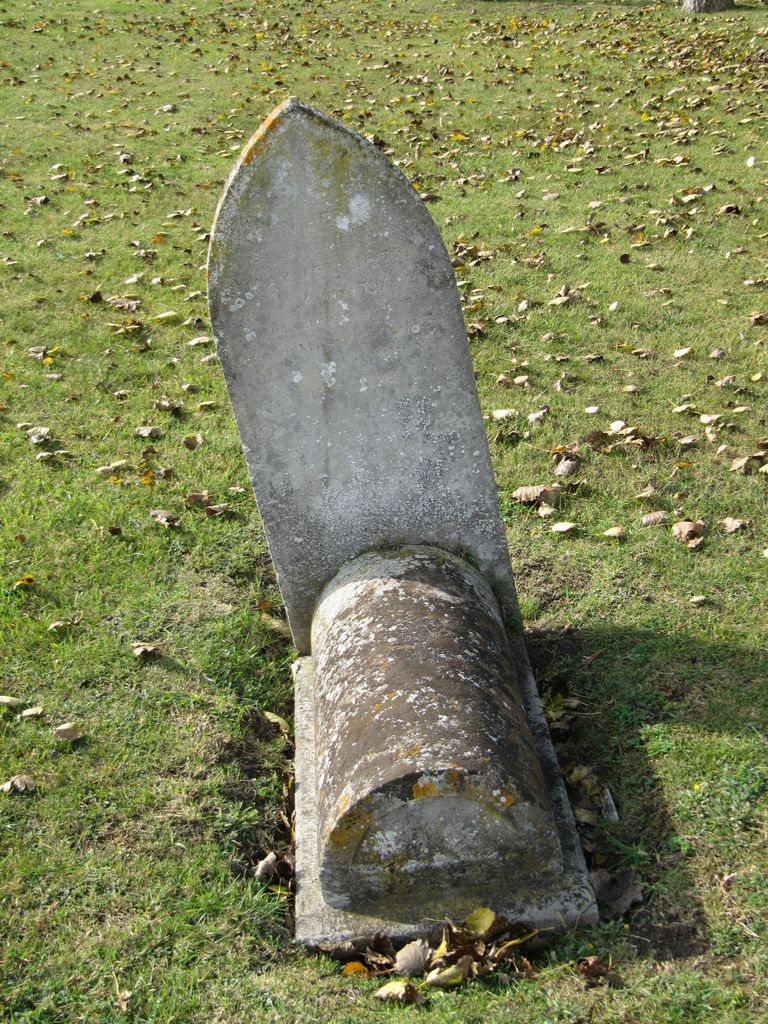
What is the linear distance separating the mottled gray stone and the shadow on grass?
218 mm

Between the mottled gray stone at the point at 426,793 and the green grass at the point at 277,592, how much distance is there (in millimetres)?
177

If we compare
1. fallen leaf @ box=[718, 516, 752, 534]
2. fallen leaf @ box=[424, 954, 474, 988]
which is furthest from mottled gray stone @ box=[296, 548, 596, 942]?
fallen leaf @ box=[718, 516, 752, 534]

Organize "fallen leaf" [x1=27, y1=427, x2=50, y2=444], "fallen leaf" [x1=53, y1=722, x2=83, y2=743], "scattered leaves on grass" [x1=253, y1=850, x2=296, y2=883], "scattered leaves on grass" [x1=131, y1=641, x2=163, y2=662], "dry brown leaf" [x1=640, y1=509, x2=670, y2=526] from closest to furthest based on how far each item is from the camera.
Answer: "scattered leaves on grass" [x1=253, y1=850, x2=296, y2=883]
"fallen leaf" [x1=53, y1=722, x2=83, y2=743]
"scattered leaves on grass" [x1=131, y1=641, x2=163, y2=662]
"dry brown leaf" [x1=640, y1=509, x2=670, y2=526]
"fallen leaf" [x1=27, y1=427, x2=50, y2=444]

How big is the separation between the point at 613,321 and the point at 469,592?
10.8 ft

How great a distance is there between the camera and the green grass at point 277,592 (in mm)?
2723

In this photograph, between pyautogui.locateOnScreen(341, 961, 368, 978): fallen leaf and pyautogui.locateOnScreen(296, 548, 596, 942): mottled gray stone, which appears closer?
pyautogui.locateOnScreen(296, 548, 596, 942): mottled gray stone

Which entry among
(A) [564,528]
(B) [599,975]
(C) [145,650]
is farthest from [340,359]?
(B) [599,975]

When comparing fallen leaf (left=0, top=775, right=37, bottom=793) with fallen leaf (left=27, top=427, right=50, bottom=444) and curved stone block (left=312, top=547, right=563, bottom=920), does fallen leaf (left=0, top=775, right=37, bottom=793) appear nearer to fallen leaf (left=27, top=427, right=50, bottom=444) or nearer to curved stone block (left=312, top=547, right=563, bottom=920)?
curved stone block (left=312, top=547, right=563, bottom=920)

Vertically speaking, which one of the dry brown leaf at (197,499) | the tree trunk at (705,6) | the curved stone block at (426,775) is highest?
the tree trunk at (705,6)

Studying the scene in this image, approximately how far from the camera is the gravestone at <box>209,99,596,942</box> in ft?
8.67

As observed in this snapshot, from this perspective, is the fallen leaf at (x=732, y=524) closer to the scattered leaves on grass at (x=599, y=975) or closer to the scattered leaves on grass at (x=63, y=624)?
the scattered leaves on grass at (x=599, y=975)

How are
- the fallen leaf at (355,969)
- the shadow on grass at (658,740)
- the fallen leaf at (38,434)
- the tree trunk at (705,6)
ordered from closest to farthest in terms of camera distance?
the fallen leaf at (355,969) → the shadow on grass at (658,740) → the fallen leaf at (38,434) → the tree trunk at (705,6)

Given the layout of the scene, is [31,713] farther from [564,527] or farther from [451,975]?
[564,527]

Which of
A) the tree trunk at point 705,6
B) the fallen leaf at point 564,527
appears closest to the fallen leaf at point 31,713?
the fallen leaf at point 564,527
